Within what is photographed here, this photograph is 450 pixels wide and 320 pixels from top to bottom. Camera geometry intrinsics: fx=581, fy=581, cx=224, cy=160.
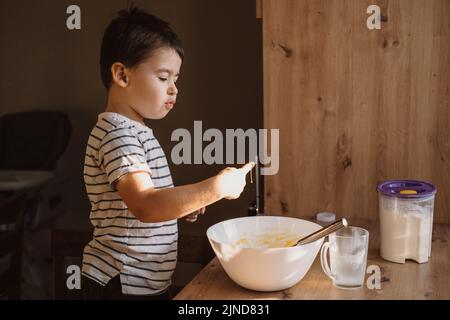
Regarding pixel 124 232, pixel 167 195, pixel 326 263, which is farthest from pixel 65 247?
pixel 326 263

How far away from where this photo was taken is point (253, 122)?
212cm

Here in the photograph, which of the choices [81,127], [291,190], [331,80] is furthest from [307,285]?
[81,127]

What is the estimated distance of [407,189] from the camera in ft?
4.09

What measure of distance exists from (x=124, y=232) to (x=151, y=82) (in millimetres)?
318

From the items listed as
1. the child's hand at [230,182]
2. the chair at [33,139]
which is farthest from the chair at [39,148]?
the child's hand at [230,182]

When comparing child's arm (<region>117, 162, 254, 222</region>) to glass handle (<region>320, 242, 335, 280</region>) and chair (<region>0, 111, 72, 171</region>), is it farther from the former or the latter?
chair (<region>0, 111, 72, 171</region>)

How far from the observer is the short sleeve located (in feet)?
3.56

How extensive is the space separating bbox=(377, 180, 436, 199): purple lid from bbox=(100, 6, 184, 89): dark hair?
53 centimetres

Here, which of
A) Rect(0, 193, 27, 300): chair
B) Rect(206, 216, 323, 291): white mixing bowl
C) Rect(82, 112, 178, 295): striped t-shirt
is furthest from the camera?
Rect(0, 193, 27, 300): chair

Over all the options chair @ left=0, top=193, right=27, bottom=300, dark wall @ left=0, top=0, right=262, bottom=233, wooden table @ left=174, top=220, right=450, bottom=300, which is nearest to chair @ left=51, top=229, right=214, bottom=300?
chair @ left=0, top=193, right=27, bottom=300

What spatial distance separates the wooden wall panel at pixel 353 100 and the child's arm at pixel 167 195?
53 cm
